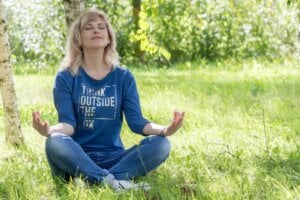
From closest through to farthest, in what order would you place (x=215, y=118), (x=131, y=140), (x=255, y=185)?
(x=255, y=185) < (x=131, y=140) < (x=215, y=118)

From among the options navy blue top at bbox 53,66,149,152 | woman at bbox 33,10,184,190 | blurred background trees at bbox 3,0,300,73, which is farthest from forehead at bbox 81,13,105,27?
blurred background trees at bbox 3,0,300,73

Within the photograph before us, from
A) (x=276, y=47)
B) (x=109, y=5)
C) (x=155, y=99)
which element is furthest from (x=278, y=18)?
(x=155, y=99)

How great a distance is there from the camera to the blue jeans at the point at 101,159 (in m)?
3.33

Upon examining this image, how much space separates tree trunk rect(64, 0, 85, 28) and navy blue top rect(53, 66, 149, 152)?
99cm

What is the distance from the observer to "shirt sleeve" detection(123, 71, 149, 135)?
3.61 metres

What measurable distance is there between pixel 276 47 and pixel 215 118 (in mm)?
8503

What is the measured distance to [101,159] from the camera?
141 inches

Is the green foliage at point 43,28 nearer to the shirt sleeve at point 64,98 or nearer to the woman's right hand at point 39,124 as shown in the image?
the shirt sleeve at point 64,98

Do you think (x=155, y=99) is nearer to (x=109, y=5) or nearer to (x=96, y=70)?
(x=96, y=70)

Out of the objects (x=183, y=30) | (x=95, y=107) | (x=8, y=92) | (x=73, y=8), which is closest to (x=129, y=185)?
(x=95, y=107)

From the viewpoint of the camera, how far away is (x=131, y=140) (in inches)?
182

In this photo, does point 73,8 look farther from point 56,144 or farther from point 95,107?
point 56,144

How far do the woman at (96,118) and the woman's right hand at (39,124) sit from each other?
0.10 meters

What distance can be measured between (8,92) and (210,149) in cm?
150
